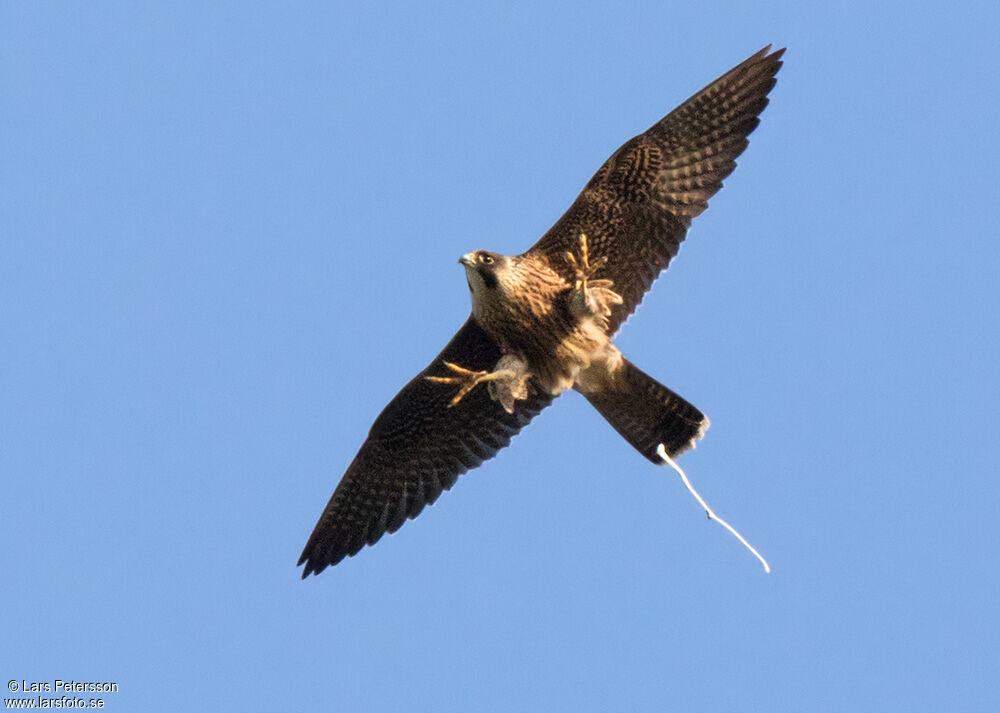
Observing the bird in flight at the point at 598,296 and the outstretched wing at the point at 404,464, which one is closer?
the bird in flight at the point at 598,296

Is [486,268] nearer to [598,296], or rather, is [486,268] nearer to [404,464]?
[598,296]

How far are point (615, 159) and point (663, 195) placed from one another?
436mm

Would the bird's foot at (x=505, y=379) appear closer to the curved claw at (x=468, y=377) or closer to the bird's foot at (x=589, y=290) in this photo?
the curved claw at (x=468, y=377)

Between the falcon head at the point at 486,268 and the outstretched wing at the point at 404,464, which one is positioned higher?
the falcon head at the point at 486,268

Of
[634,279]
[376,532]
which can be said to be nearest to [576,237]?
[634,279]

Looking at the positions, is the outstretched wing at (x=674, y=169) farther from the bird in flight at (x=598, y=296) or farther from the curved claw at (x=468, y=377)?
the curved claw at (x=468, y=377)

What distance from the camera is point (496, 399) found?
10797mm

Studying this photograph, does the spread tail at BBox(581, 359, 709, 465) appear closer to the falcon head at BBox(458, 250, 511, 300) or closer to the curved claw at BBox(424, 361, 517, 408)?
the curved claw at BBox(424, 361, 517, 408)

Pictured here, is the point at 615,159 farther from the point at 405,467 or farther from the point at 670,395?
the point at 405,467

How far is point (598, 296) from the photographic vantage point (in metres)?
10.1

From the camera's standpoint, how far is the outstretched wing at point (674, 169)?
10305 mm

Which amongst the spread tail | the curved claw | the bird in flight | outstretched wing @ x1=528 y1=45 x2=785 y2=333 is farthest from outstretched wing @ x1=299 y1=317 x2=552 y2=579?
outstretched wing @ x1=528 y1=45 x2=785 y2=333

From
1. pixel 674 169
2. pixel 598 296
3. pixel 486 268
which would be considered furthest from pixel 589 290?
pixel 674 169

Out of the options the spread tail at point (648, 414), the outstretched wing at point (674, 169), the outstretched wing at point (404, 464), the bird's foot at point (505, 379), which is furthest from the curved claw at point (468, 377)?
the outstretched wing at point (674, 169)
